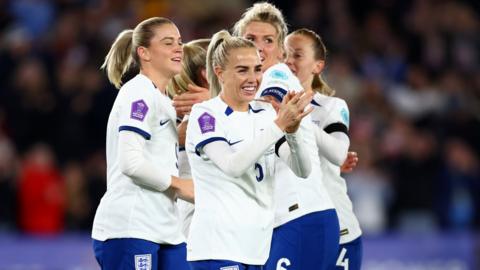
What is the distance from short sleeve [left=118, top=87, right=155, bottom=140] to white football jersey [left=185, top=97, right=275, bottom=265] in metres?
0.37

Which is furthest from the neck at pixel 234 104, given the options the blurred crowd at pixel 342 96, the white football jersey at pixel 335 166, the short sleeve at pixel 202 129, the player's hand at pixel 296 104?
the blurred crowd at pixel 342 96

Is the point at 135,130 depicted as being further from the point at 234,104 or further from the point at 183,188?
the point at 234,104

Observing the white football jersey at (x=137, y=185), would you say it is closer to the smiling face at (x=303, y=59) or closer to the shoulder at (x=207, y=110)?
the shoulder at (x=207, y=110)

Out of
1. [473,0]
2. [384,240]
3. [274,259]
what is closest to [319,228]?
[274,259]

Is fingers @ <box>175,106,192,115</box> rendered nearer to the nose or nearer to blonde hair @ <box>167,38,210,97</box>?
blonde hair @ <box>167,38,210,97</box>

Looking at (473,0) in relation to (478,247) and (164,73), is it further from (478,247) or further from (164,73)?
(164,73)

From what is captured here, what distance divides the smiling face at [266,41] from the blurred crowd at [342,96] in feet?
21.0

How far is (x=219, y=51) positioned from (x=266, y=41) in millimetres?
797

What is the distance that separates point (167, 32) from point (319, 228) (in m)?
1.42

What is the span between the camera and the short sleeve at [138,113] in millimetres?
6246

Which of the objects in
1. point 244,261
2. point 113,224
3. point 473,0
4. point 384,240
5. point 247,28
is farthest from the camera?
point 473,0

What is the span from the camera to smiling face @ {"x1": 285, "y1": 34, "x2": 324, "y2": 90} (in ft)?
23.1

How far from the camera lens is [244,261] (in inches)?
232

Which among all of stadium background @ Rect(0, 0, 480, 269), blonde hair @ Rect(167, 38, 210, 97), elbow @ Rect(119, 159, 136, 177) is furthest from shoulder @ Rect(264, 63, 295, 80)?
stadium background @ Rect(0, 0, 480, 269)
